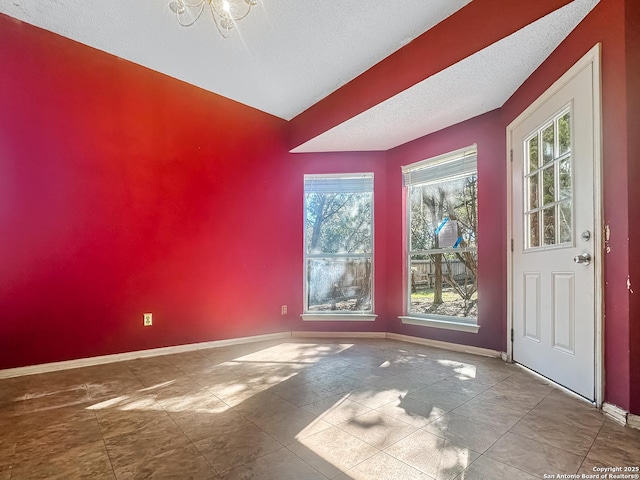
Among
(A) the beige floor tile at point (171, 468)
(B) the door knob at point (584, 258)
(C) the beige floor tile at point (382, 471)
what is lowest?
(C) the beige floor tile at point (382, 471)

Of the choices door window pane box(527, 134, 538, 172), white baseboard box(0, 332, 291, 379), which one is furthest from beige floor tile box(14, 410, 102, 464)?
door window pane box(527, 134, 538, 172)

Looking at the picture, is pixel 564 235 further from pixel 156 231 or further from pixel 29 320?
pixel 29 320

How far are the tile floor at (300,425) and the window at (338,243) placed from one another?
1.45 m

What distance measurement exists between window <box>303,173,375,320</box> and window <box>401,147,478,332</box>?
0.53 m

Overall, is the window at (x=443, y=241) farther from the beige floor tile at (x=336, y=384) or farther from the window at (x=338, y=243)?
the beige floor tile at (x=336, y=384)

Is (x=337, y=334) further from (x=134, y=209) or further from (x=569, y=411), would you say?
(x=134, y=209)

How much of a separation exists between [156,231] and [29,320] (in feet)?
3.93

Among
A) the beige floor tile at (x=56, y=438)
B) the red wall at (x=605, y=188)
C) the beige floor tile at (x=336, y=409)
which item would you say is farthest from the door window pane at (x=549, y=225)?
the beige floor tile at (x=56, y=438)

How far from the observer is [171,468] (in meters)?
1.44

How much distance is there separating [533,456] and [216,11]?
329cm

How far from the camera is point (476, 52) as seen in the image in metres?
2.35

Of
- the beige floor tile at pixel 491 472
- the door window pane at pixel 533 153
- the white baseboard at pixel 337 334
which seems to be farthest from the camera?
the white baseboard at pixel 337 334

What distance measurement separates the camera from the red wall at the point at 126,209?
106 inches

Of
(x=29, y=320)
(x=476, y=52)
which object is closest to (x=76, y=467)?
(x=29, y=320)
